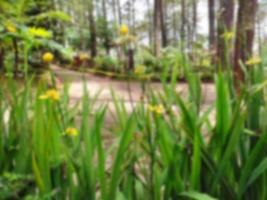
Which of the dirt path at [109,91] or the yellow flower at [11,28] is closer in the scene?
the dirt path at [109,91]

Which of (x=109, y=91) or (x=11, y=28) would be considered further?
(x=109, y=91)

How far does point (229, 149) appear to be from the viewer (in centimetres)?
120

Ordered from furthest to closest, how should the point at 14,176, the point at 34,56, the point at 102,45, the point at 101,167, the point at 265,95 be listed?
the point at 102,45
the point at 34,56
the point at 265,95
the point at 14,176
the point at 101,167

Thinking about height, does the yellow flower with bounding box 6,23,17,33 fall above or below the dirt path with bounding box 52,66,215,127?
above

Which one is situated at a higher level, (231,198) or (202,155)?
(202,155)

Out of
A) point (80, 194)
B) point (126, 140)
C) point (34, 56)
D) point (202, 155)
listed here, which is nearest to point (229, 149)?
point (202, 155)

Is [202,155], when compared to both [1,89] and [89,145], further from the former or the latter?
[1,89]

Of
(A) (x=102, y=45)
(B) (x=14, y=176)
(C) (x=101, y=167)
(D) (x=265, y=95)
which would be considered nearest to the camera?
(C) (x=101, y=167)

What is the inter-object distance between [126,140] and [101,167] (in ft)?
0.30

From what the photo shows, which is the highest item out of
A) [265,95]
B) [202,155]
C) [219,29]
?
[219,29]

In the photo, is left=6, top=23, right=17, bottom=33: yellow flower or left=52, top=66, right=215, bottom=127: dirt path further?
left=6, top=23, right=17, bottom=33: yellow flower

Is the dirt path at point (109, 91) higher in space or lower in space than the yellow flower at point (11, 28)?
lower

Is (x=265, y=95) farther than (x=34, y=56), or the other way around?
(x=34, y=56)

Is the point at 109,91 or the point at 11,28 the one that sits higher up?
the point at 11,28
